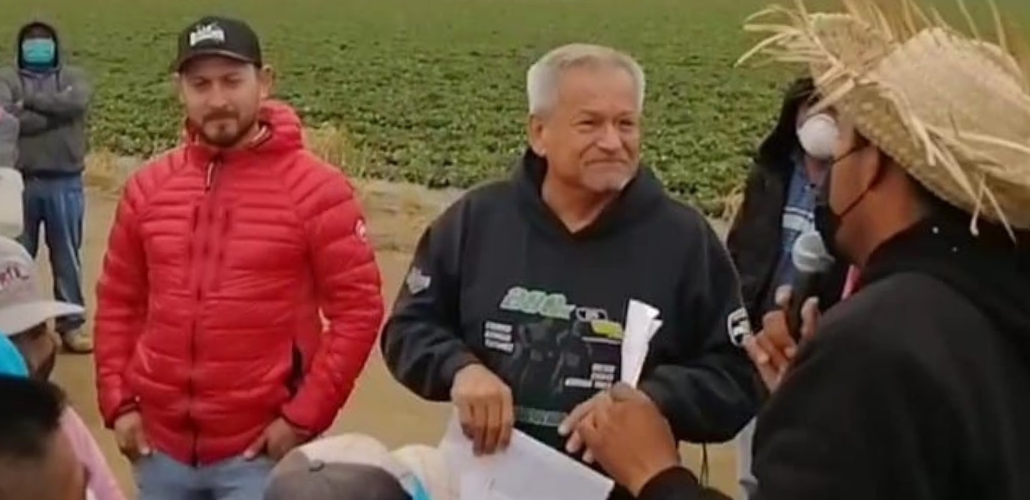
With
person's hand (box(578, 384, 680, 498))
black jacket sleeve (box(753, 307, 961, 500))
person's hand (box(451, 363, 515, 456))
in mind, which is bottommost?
person's hand (box(451, 363, 515, 456))

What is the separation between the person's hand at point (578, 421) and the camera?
339cm

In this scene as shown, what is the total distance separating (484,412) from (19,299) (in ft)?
3.14

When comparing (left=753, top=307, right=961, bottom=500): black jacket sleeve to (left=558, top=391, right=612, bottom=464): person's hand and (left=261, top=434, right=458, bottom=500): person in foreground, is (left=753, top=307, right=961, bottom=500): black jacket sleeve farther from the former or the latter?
(left=261, top=434, right=458, bottom=500): person in foreground

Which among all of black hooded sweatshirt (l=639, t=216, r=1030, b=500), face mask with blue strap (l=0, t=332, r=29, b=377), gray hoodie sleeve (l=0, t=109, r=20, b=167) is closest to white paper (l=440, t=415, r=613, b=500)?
face mask with blue strap (l=0, t=332, r=29, b=377)

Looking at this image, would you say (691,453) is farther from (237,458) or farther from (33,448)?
(33,448)

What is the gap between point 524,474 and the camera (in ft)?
12.8

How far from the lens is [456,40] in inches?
1672

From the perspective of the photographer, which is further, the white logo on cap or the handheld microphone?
the white logo on cap

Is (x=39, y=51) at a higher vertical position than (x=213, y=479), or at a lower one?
lower

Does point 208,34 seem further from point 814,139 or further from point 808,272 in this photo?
point 808,272

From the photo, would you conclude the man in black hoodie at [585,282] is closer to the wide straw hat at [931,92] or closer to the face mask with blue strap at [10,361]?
the face mask with blue strap at [10,361]

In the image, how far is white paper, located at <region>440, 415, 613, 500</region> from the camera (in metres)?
3.84

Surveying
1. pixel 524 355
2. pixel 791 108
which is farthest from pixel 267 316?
pixel 791 108

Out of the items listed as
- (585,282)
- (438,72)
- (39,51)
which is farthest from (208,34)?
(438,72)
